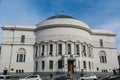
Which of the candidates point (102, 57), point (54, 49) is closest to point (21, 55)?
point (54, 49)

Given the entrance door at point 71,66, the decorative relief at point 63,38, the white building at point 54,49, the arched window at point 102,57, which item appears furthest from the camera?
the arched window at point 102,57

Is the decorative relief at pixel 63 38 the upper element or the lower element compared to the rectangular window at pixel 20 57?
upper

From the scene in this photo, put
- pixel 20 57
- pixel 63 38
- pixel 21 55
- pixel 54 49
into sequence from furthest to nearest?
1. pixel 21 55
2. pixel 20 57
3. pixel 63 38
4. pixel 54 49

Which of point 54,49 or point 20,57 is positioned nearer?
point 54,49

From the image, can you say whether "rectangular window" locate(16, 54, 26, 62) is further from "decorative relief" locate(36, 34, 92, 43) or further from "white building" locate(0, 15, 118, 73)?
"decorative relief" locate(36, 34, 92, 43)

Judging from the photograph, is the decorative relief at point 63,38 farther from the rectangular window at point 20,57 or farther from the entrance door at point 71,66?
the rectangular window at point 20,57

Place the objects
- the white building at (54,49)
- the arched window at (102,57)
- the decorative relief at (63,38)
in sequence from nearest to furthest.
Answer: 1. the white building at (54,49)
2. the decorative relief at (63,38)
3. the arched window at (102,57)

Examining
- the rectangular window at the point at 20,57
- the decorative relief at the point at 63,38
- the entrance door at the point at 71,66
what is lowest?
the entrance door at the point at 71,66

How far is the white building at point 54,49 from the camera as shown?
35.8 m

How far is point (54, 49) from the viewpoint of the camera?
120ft

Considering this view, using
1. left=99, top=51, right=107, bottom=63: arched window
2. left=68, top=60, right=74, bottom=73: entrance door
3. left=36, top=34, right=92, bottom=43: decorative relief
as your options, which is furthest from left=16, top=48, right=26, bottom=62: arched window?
left=99, top=51, right=107, bottom=63: arched window

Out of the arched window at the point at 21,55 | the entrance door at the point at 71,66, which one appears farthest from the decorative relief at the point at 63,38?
the arched window at the point at 21,55

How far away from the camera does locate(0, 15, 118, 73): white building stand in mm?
35750

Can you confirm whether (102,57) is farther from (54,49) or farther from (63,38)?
(54,49)
